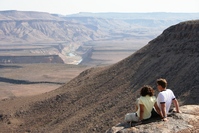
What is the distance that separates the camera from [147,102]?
29.9 ft

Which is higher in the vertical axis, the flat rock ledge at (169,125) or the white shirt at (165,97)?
the white shirt at (165,97)

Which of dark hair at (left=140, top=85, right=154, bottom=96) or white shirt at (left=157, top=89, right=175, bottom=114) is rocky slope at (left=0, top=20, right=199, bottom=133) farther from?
dark hair at (left=140, top=85, right=154, bottom=96)

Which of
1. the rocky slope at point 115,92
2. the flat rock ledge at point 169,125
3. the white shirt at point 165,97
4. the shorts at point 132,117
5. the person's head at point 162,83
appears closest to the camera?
the flat rock ledge at point 169,125

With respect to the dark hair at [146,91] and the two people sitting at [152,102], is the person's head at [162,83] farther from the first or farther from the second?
the dark hair at [146,91]

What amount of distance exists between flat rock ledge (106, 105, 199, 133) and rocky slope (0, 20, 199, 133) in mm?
11262

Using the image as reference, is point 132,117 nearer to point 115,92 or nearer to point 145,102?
point 145,102

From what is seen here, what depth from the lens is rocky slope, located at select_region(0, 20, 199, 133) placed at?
79.8 ft

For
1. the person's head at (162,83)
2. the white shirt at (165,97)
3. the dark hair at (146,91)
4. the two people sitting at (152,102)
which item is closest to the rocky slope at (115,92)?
the white shirt at (165,97)

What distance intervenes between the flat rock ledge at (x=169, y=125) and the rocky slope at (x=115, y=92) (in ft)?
36.9

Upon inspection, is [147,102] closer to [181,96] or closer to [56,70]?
[181,96]

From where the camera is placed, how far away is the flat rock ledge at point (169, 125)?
876 cm

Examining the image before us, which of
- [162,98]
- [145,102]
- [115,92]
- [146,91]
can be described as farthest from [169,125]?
[115,92]

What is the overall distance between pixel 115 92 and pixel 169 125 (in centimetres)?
2042

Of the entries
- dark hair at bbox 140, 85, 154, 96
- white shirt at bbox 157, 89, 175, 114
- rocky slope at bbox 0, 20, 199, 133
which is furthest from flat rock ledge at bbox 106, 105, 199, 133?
rocky slope at bbox 0, 20, 199, 133
